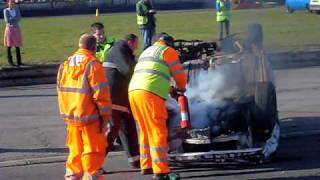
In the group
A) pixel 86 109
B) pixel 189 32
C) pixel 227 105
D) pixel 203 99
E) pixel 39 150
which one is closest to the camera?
pixel 86 109

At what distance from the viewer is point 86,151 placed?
23.8 ft

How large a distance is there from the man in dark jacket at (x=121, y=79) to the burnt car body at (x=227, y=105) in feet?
1.90

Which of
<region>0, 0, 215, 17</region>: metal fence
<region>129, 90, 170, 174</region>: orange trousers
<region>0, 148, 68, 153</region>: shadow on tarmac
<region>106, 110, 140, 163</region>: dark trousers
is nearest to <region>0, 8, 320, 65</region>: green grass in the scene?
<region>0, 148, 68, 153</region>: shadow on tarmac

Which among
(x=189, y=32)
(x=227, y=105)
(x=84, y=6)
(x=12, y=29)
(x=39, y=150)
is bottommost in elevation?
(x=84, y=6)

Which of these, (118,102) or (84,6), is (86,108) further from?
(84,6)

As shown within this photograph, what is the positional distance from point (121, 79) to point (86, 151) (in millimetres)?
1690

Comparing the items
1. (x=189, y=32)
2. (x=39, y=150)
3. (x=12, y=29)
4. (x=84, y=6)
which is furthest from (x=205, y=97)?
(x=84, y=6)

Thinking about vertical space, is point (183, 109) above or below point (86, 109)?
below

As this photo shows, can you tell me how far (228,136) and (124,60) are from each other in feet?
5.15

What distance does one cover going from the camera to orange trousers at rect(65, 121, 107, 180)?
725 cm

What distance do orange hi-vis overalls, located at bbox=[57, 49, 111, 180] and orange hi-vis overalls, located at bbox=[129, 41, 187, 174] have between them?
1.99ft

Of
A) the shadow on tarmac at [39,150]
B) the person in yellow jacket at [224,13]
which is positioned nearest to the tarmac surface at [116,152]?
the shadow on tarmac at [39,150]

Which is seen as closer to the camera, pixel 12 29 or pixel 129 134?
pixel 129 134

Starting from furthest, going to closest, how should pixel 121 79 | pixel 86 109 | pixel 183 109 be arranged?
1. pixel 121 79
2. pixel 183 109
3. pixel 86 109
